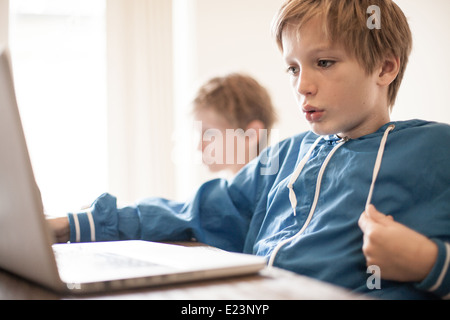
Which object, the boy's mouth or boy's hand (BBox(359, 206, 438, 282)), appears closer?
boy's hand (BBox(359, 206, 438, 282))

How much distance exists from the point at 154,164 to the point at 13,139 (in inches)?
85.6

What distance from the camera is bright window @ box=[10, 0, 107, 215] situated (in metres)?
2.52

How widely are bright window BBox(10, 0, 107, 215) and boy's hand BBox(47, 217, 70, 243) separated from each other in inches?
67.6

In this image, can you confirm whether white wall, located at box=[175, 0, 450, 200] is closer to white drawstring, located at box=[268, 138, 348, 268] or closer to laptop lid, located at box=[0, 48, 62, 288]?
white drawstring, located at box=[268, 138, 348, 268]

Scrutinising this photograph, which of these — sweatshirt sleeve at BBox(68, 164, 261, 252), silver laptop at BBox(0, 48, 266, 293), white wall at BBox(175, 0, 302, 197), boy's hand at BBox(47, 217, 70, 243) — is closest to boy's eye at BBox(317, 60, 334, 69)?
sweatshirt sleeve at BBox(68, 164, 261, 252)

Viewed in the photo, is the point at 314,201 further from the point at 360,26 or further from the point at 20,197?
the point at 20,197

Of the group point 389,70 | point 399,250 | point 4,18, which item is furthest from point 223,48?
point 399,250

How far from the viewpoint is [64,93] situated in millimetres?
2590

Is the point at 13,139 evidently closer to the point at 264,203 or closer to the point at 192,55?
the point at 264,203

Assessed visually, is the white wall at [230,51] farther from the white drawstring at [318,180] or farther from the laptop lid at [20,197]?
the laptop lid at [20,197]

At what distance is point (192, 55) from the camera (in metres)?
2.60

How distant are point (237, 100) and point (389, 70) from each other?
85cm
